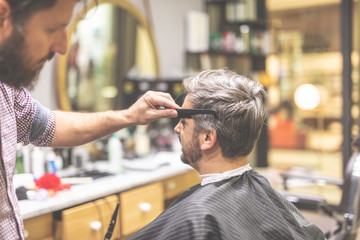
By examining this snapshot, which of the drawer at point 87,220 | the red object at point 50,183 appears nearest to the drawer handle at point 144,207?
the drawer at point 87,220

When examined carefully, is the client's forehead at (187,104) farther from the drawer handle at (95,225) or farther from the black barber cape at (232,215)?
the drawer handle at (95,225)

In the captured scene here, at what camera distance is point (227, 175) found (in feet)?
5.02

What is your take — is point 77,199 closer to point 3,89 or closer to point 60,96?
point 3,89

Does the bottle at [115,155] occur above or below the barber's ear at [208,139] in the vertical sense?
below

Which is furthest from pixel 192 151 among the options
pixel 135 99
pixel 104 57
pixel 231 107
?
pixel 135 99

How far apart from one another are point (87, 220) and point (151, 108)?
2.87 ft

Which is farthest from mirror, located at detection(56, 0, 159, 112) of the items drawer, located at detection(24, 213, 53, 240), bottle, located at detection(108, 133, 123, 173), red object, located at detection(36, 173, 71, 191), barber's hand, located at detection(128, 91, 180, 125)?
barber's hand, located at detection(128, 91, 180, 125)

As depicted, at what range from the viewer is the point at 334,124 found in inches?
345

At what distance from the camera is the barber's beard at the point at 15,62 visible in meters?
0.99

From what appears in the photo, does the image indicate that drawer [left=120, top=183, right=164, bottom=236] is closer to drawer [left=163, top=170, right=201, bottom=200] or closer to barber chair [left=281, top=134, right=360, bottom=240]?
drawer [left=163, top=170, right=201, bottom=200]

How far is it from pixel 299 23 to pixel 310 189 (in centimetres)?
364

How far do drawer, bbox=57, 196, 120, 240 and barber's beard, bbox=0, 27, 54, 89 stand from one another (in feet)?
3.87

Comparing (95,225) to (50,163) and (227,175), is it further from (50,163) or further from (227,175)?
(227,175)

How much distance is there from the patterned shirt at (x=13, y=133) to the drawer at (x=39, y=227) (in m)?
0.48
